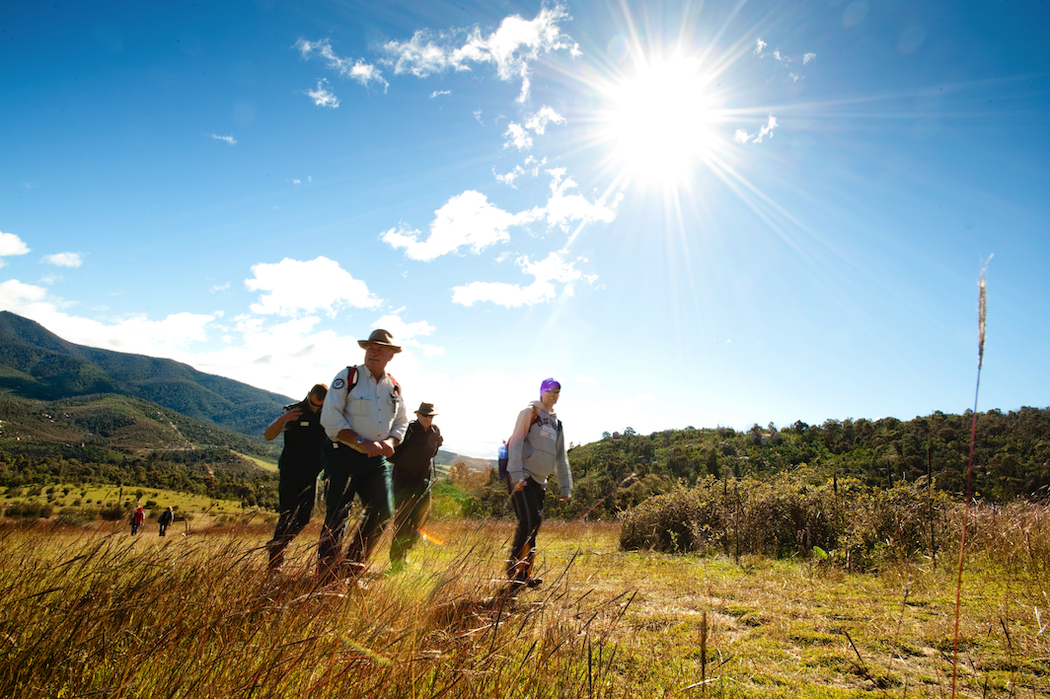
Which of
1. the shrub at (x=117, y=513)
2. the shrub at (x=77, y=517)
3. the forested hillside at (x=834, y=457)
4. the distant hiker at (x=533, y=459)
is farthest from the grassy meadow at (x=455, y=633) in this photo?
the shrub at (x=77, y=517)

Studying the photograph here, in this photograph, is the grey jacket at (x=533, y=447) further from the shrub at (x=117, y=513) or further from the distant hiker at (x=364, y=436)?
the shrub at (x=117, y=513)

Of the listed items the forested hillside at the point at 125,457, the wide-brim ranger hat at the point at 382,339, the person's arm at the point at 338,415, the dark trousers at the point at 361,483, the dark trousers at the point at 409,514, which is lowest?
the forested hillside at the point at 125,457

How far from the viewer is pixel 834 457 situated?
2302 centimetres

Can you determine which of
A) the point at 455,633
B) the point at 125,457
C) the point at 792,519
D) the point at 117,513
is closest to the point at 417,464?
the point at 117,513

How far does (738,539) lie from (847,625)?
4065 millimetres

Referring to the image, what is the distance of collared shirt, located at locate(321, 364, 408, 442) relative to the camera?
386cm

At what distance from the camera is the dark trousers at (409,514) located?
430 cm

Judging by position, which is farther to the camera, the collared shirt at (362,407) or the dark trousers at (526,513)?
the dark trousers at (526,513)

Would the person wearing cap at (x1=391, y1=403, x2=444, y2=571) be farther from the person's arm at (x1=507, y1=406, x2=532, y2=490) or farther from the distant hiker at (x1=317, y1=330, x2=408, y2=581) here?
the person's arm at (x1=507, y1=406, x2=532, y2=490)

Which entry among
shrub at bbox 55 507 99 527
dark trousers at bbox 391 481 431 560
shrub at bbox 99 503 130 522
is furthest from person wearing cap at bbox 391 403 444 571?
shrub at bbox 55 507 99 527

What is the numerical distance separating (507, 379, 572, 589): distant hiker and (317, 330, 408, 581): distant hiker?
1116 mm

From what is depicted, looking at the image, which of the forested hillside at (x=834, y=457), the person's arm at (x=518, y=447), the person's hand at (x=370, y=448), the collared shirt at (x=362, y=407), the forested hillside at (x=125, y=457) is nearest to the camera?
the person's hand at (x=370, y=448)

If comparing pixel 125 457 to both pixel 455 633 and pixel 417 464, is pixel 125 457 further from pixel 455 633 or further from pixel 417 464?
pixel 455 633

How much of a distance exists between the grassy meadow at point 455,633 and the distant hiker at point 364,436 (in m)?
0.73
